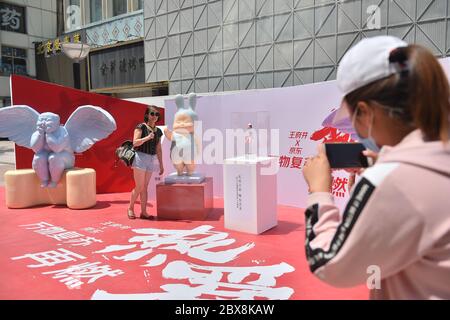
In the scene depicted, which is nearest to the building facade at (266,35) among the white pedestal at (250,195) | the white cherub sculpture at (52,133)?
the white pedestal at (250,195)

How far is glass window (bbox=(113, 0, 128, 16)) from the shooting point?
14777 mm

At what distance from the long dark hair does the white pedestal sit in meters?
3.25

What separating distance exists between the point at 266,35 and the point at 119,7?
7.37 metres

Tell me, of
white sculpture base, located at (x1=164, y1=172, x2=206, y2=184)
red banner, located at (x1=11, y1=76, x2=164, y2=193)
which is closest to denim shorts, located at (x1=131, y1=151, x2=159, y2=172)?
white sculpture base, located at (x1=164, y1=172, x2=206, y2=184)

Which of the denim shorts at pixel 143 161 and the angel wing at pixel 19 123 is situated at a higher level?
the angel wing at pixel 19 123

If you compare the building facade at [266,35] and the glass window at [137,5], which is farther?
the glass window at [137,5]

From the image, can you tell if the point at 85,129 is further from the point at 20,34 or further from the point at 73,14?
the point at 20,34

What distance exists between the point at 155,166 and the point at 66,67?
15.4m

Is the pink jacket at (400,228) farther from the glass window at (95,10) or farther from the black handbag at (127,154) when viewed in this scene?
the glass window at (95,10)

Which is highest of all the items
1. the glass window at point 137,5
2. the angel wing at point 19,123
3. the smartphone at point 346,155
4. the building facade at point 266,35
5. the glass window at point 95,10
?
the glass window at point 95,10

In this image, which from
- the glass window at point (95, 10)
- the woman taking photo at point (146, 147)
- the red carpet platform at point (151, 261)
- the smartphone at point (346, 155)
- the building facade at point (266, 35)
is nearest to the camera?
the smartphone at point (346, 155)

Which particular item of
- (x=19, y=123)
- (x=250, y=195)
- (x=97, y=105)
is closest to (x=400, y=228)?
(x=250, y=195)

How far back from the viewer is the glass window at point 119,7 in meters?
14.8
